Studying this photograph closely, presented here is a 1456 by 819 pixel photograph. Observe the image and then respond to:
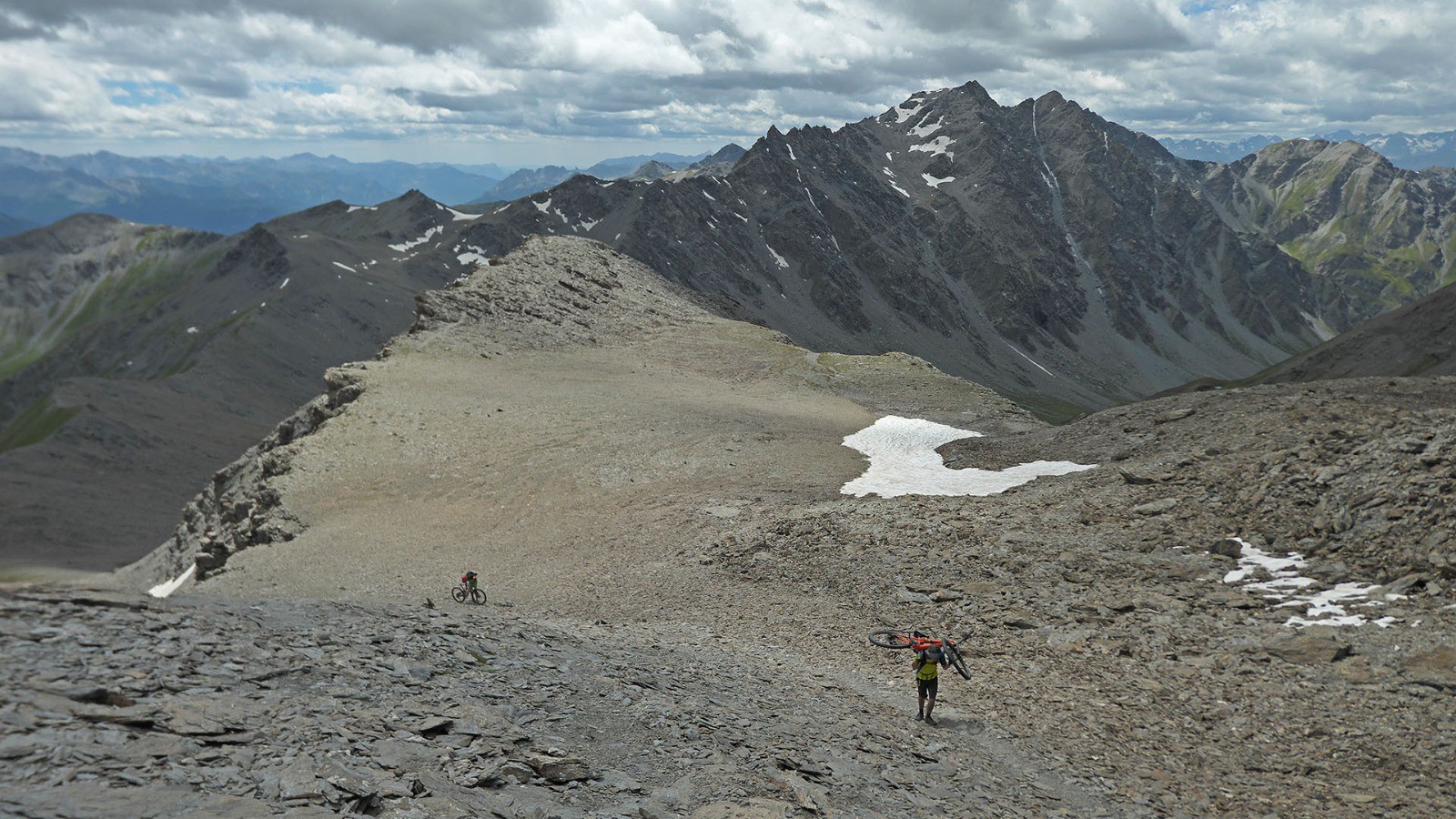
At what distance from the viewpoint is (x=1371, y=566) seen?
24203 millimetres

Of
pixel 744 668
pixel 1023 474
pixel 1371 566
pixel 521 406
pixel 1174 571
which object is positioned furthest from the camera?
pixel 521 406

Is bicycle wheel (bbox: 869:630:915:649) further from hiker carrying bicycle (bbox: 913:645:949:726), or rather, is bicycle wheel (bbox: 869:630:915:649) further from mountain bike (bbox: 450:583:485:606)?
mountain bike (bbox: 450:583:485:606)

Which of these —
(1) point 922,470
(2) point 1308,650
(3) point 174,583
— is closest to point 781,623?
(2) point 1308,650

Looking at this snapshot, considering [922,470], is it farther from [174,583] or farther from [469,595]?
[174,583]

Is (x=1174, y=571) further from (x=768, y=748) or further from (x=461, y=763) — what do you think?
(x=461, y=763)

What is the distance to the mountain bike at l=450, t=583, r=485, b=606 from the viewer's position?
3073 centimetres

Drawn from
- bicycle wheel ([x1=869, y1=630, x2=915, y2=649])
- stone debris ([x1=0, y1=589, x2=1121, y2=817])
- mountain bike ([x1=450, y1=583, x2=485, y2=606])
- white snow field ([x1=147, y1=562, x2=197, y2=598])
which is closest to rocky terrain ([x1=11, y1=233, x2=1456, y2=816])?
stone debris ([x1=0, y1=589, x2=1121, y2=817])

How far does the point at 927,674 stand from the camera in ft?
66.0

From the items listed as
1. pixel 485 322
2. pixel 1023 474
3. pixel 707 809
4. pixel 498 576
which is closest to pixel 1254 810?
pixel 707 809

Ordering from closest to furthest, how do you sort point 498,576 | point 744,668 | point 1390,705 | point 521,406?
point 1390,705
point 744,668
point 498,576
point 521,406

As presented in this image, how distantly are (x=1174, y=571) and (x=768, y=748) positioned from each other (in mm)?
15639

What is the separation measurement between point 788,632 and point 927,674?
23.6 feet

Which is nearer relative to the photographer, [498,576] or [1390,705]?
[1390,705]

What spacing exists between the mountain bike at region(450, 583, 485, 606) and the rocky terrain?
878 mm
